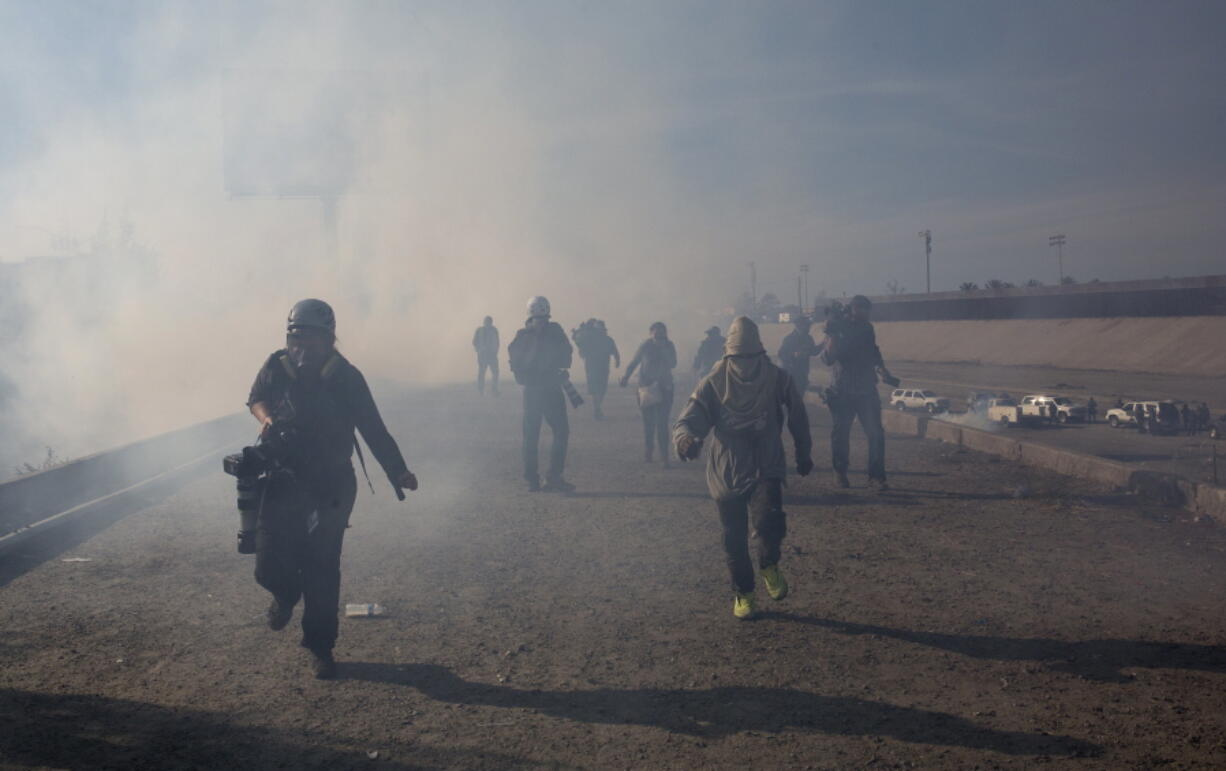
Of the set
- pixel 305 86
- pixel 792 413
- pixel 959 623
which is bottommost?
pixel 959 623

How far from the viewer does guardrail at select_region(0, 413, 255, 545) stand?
29.7 ft

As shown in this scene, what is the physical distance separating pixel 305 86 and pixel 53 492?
119 ft

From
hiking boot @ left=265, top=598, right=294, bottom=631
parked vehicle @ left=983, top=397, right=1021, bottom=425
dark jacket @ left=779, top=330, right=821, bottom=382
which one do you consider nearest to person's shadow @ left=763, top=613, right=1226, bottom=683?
hiking boot @ left=265, top=598, right=294, bottom=631

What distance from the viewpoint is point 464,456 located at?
1334cm

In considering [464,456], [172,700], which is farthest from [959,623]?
[464,456]

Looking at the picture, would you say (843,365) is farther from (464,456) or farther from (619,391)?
(619,391)

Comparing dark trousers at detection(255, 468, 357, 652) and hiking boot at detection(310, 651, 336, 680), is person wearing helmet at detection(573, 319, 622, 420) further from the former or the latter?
hiking boot at detection(310, 651, 336, 680)

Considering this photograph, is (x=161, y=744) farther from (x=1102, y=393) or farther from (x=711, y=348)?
(x=1102, y=393)

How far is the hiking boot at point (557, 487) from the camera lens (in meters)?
10.1

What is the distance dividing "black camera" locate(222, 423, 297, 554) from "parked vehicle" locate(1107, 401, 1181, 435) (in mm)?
14477

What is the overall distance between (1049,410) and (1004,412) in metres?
0.91

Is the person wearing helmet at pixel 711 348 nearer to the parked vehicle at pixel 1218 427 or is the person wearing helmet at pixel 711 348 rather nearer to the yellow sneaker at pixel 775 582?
the parked vehicle at pixel 1218 427

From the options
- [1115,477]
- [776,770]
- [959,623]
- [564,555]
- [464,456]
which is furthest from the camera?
[464,456]

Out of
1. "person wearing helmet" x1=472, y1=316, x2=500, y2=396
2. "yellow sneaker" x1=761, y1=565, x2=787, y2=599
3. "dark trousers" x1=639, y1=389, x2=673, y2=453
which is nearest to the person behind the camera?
"yellow sneaker" x1=761, y1=565, x2=787, y2=599
